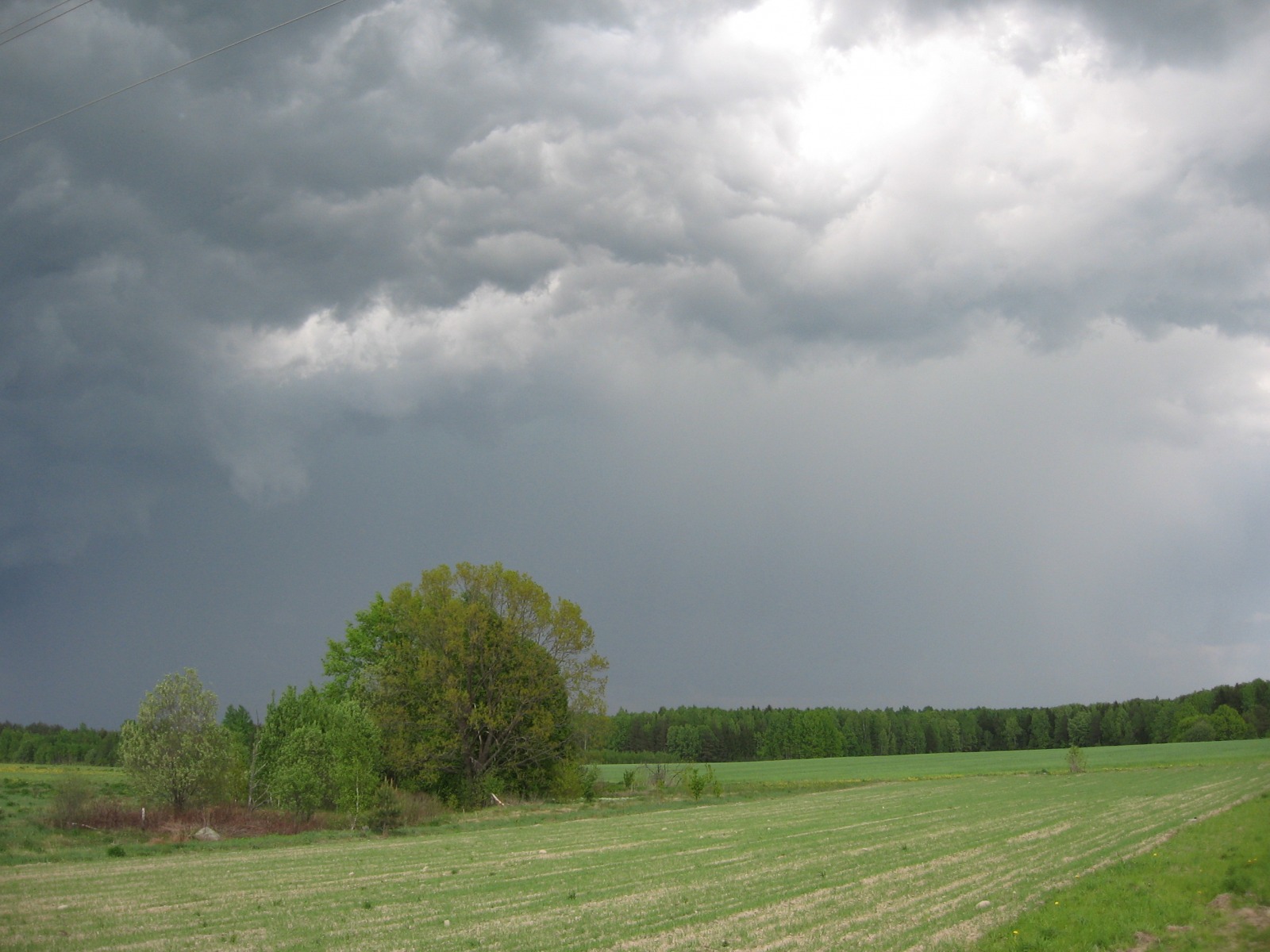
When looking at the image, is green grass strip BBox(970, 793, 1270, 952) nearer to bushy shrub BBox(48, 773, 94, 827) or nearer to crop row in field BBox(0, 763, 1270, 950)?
crop row in field BBox(0, 763, 1270, 950)

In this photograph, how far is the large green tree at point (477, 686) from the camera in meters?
61.0

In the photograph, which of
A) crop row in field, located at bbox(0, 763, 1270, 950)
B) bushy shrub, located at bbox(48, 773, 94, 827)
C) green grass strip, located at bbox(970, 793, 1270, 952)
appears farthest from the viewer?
bushy shrub, located at bbox(48, 773, 94, 827)

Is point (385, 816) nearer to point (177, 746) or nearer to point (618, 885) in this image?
point (177, 746)

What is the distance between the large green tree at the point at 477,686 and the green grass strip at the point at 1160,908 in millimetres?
46760

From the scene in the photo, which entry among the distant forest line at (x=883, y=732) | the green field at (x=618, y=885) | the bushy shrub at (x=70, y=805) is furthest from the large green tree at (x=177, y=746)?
the distant forest line at (x=883, y=732)

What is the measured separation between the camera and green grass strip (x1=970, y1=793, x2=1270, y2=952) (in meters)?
13.3

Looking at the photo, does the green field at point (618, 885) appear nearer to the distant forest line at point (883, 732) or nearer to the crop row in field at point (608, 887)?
the crop row in field at point (608, 887)

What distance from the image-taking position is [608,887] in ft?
65.7

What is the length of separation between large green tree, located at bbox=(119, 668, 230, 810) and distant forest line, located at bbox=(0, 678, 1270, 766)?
107113 mm

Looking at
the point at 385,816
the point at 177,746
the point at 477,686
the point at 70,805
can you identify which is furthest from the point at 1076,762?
the point at 70,805

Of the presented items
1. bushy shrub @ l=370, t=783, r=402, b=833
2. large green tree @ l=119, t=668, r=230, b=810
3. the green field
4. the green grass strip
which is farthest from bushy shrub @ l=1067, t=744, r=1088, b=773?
large green tree @ l=119, t=668, r=230, b=810

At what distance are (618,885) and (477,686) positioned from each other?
145 ft

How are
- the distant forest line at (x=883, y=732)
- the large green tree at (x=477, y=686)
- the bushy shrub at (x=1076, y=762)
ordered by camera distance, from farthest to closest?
1. the distant forest line at (x=883, y=732)
2. the bushy shrub at (x=1076, y=762)
3. the large green tree at (x=477, y=686)

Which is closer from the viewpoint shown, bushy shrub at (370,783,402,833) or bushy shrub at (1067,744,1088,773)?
bushy shrub at (370,783,402,833)
